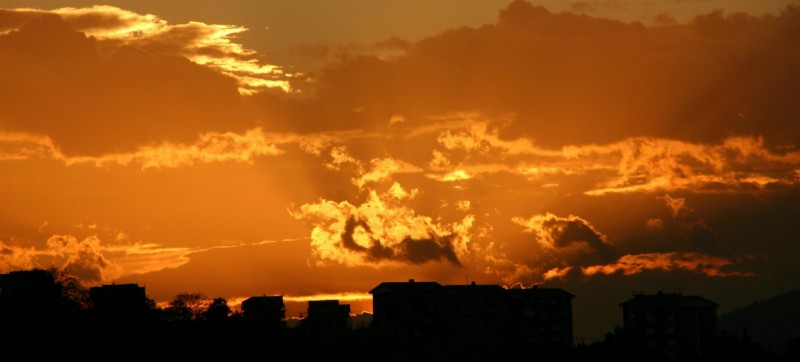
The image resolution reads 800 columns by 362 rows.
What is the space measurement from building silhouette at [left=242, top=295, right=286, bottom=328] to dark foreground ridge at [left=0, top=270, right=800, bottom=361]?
0.26m

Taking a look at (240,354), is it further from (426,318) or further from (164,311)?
(426,318)

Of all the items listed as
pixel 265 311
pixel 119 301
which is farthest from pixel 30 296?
pixel 265 311

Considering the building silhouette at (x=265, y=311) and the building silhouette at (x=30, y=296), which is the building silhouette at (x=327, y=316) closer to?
the building silhouette at (x=265, y=311)

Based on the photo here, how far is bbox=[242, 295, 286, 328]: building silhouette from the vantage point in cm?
17712

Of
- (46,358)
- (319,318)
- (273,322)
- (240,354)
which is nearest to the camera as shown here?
(46,358)

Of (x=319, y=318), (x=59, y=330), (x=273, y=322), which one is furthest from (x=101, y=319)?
(x=319, y=318)

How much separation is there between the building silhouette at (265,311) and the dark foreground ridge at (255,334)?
265mm

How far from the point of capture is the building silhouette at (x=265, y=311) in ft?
581

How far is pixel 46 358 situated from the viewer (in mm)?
142000

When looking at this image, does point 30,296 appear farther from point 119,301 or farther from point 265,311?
point 265,311

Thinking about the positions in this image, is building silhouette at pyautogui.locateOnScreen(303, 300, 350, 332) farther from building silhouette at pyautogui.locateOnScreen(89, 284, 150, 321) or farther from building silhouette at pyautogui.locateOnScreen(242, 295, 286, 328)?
building silhouette at pyautogui.locateOnScreen(89, 284, 150, 321)

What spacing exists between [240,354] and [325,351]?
15.9 meters

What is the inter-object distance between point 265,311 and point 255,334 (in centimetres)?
2728

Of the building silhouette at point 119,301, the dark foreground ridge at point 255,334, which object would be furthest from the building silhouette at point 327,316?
the building silhouette at point 119,301
